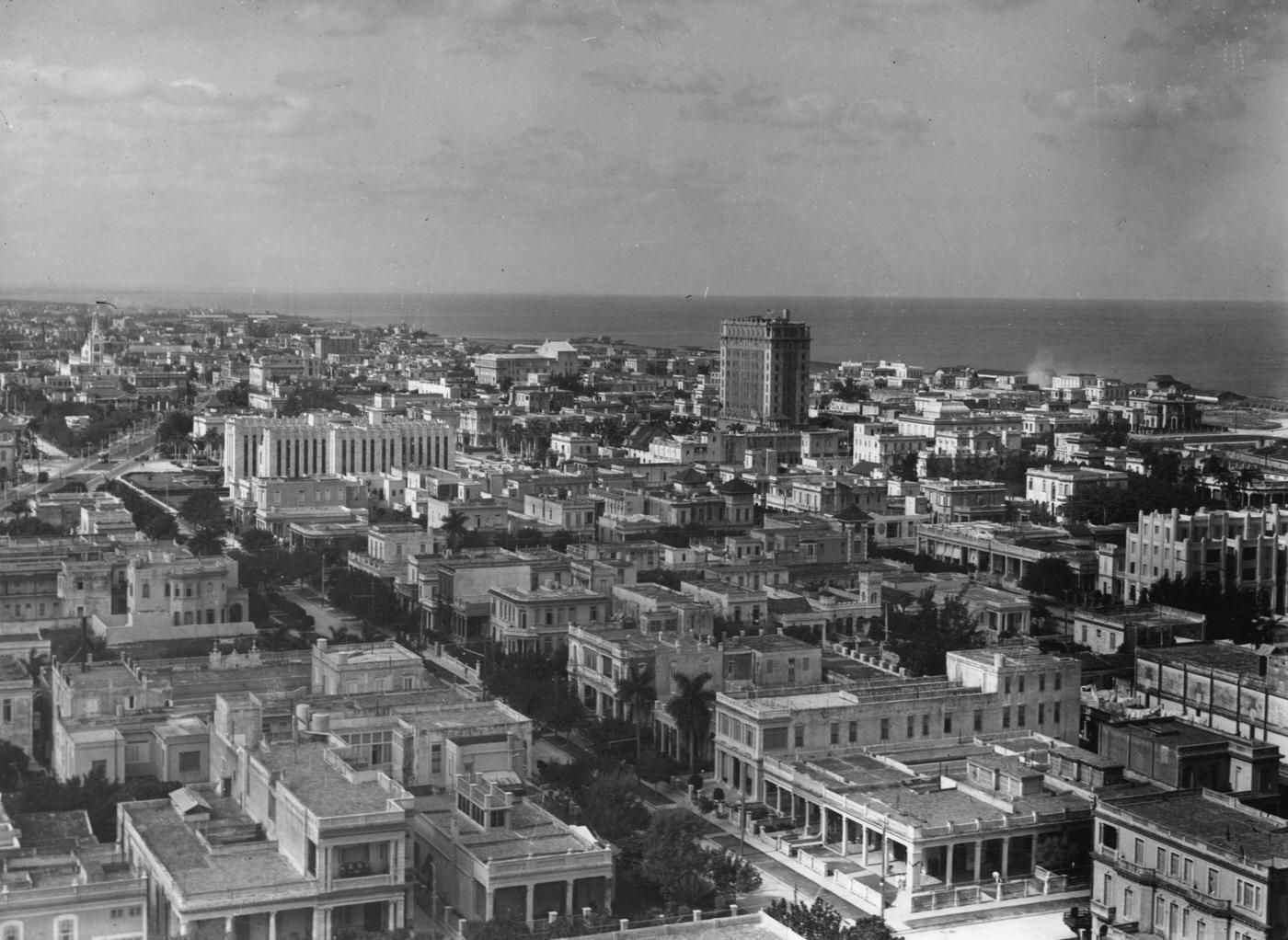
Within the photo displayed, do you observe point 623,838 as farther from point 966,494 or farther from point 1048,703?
point 966,494

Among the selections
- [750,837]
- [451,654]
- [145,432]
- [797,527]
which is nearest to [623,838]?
[750,837]

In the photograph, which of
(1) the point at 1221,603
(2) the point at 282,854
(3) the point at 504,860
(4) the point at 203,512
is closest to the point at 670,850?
(3) the point at 504,860

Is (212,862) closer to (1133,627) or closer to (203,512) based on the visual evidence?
(1133,627)

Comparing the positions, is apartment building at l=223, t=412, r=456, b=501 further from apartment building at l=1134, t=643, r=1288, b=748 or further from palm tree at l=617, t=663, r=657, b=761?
apartment building at l=1134, t=643, r=1288, b=748

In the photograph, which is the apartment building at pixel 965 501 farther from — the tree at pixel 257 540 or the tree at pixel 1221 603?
the tree at pixel 257 540

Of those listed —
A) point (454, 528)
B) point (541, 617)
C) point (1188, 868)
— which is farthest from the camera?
point (454, 528)
